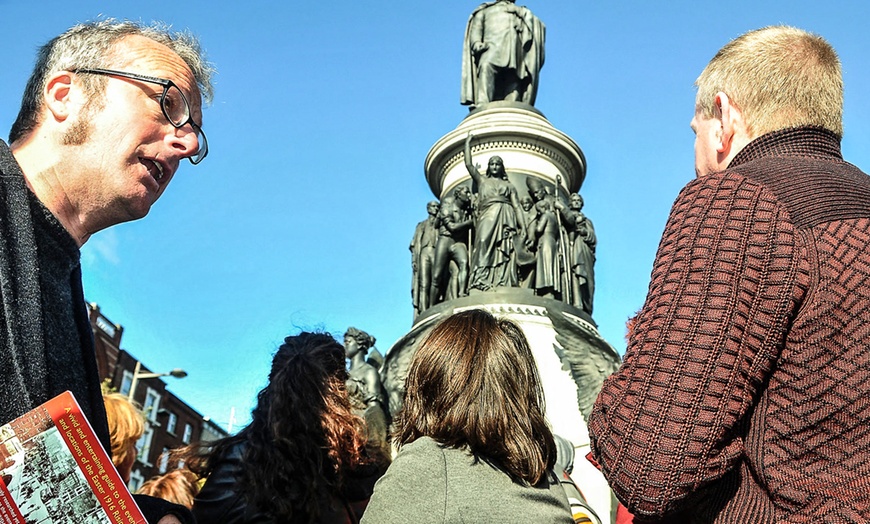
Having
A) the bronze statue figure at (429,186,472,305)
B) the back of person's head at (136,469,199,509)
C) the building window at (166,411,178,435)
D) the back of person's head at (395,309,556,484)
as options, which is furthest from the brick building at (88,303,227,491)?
the back of person's head at (395,309,556,484)

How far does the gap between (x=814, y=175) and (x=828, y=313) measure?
1.17ft

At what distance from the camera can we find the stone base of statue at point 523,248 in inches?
368

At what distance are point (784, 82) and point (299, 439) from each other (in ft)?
6.84

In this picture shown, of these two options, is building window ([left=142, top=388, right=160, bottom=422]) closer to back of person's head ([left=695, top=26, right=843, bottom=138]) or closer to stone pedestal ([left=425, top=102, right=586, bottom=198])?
stone pedestal ([left=425, top=102, right=586, bottom=198])

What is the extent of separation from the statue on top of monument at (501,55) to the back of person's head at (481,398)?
10.5 m

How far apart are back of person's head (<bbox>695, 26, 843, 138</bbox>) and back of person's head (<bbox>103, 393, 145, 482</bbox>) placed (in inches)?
117

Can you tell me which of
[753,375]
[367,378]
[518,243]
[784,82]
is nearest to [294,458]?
[753,375]

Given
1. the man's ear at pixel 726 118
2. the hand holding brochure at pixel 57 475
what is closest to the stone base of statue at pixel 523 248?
the man's ear at pixel 726 118

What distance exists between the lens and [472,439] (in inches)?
96.0

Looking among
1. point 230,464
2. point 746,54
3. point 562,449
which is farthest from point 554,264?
point 746,54

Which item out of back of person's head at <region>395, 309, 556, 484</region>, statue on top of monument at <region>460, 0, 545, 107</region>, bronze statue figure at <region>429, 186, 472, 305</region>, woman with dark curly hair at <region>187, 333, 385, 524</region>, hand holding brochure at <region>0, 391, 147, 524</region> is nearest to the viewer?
hand holding brochure at <region>0, 391, 147, 524</region>

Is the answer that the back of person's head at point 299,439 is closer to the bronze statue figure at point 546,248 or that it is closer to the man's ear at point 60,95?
the man's ear at point 60,95

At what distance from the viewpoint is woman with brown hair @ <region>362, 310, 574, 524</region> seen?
7.61 ft

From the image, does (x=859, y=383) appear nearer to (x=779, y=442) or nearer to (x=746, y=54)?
(x=779, y=442)
